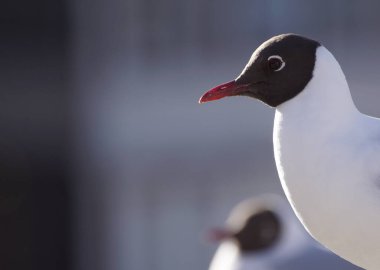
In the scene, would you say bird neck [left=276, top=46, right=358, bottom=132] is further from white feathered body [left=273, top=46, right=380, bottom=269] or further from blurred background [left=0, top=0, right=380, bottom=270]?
blurred background [left=0, top=0, right=380, bottom=270]

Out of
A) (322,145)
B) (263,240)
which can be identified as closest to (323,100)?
(322,145)

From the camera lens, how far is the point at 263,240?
16.4 ft

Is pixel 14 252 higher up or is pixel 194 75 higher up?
pixel 194 75

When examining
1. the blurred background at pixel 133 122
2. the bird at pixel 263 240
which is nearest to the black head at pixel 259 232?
the bird at pixel 263 240

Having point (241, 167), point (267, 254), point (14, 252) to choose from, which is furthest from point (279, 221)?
point (14, 252)

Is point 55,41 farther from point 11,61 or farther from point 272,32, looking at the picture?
point 272,32

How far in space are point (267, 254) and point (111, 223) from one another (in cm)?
143

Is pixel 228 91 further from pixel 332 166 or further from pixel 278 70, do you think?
pixel 332 166

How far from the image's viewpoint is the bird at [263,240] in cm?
462

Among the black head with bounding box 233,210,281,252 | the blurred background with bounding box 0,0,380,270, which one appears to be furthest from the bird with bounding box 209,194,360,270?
the blurred background with bounding box 0,0,380,270

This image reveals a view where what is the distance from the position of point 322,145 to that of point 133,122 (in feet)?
13.0

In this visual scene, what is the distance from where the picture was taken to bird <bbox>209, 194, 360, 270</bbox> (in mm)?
4625

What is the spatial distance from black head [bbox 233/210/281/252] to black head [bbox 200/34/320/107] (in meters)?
2.70

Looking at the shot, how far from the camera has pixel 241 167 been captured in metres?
6.14
